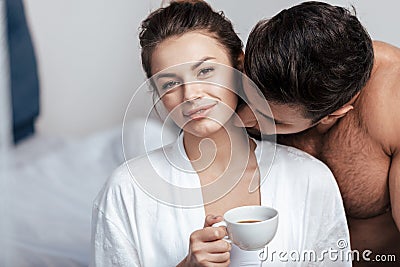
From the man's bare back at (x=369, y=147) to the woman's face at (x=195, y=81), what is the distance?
0.23m

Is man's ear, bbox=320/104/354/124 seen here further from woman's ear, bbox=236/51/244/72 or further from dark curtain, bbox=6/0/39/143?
dark curtain, bbox=6/0/39/143

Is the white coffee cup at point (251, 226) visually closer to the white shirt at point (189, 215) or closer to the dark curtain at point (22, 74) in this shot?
the white shirt at point (189, 215)

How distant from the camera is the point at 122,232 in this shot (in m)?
1.15

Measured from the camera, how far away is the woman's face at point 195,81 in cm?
109

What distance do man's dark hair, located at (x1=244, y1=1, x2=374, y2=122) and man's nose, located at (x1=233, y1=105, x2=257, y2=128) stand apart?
0.04m

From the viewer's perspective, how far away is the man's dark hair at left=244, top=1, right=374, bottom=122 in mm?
1100

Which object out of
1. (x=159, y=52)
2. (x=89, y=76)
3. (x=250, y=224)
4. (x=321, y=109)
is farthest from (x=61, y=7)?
(x=250, y=224)

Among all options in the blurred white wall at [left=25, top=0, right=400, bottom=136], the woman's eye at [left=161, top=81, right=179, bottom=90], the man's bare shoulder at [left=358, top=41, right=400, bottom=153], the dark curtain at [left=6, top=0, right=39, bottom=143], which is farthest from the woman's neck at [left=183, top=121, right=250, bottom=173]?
the dark curtain at [left=6, top=0, right=39, bottom=143]

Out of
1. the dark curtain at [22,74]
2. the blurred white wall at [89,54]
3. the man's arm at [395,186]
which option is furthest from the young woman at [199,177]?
the dark curtain at [22,74]

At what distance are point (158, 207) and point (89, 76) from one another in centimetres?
59

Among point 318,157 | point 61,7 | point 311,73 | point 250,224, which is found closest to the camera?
point 250,224

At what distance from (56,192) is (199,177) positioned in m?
0.61

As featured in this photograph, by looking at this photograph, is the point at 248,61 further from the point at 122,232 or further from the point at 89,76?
the point at 89,76

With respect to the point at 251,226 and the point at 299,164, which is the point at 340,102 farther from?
the point at 251,226
